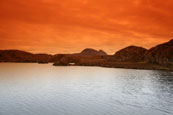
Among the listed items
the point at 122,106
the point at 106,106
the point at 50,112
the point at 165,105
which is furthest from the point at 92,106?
the point at 165,105

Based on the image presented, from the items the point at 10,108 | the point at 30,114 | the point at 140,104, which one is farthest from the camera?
the point at 140,104

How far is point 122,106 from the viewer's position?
45.3 metres

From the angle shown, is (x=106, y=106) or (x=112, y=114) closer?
(x=112, y=114)

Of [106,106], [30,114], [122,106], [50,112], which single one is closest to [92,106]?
[106,106]

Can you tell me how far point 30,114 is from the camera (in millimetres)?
38031

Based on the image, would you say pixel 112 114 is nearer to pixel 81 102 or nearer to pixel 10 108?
pixel 81 102

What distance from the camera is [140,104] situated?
1898 inches

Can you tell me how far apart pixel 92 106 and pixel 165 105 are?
16782mm

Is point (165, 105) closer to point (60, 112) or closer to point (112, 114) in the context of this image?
point (112, 114)

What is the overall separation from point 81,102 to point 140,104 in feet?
45.1

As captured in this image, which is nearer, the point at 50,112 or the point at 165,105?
the point at 50,112

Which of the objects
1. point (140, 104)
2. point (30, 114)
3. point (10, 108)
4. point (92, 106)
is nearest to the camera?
point (30, 114)

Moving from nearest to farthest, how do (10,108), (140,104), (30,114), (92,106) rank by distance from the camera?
(30,114), (10,108), (92,106), (140,104)

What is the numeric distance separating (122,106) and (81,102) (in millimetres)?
9880
